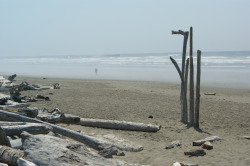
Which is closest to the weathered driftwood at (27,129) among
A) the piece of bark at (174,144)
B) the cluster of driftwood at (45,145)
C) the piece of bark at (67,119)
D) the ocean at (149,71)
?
the cluster of driftwood at (45,145)

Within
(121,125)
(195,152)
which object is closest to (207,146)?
(195,152)

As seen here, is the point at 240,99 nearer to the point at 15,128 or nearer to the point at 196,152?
the point at 196,152

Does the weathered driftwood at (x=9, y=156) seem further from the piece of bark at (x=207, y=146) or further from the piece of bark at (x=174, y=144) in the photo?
the piece of bark at (x=207, y=146)

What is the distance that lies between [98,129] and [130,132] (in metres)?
0.94

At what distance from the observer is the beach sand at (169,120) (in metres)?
7.38

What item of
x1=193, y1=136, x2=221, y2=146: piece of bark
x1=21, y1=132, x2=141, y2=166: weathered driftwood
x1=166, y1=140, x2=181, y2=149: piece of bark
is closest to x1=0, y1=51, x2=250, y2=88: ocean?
x1=193, y1=136, x2=221, y2=146: piece of bark

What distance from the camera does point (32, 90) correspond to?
1956cm

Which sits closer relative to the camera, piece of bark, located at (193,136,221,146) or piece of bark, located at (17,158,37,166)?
piece of bark, located at (17,158,37,166)

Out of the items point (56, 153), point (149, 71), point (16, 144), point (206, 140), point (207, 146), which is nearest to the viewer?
point (56, 153)

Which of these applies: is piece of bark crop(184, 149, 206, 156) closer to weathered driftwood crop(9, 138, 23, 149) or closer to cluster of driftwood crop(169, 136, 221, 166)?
cluster of driftwood crop(169, 136, 221, 166)

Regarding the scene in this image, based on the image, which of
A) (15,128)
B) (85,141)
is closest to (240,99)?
(85,141)

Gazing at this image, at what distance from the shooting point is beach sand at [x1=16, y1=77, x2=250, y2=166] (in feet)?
24.2

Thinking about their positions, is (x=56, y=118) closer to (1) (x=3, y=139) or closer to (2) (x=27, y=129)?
(2) (x=27, y=129)

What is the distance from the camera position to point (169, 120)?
37.7 ft
